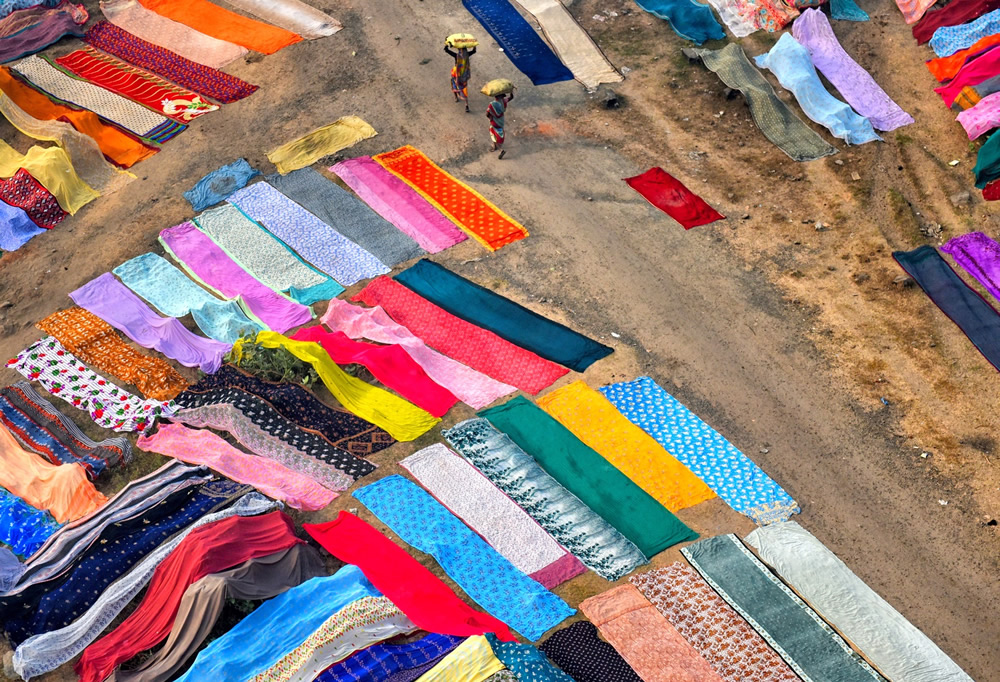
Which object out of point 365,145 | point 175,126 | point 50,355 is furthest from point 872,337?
point 175,126

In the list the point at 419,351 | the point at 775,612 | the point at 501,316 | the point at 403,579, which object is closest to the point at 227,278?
the point at 419,351

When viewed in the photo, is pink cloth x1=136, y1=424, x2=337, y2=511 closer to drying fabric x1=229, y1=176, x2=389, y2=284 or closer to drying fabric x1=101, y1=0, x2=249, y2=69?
drying fabric x1=229, y1=176, x2=389, y2=284

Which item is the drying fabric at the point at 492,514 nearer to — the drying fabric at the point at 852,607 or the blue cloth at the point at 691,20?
the drying fabric at the point at 852,607

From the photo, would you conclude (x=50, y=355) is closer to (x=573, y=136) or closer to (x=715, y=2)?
(x=573, y=136)

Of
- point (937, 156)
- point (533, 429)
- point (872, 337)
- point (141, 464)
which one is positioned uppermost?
point (937, 156)

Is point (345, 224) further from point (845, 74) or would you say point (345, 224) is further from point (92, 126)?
point (845, 74)

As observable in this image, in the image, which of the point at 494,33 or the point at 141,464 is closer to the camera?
the point at 141,464
